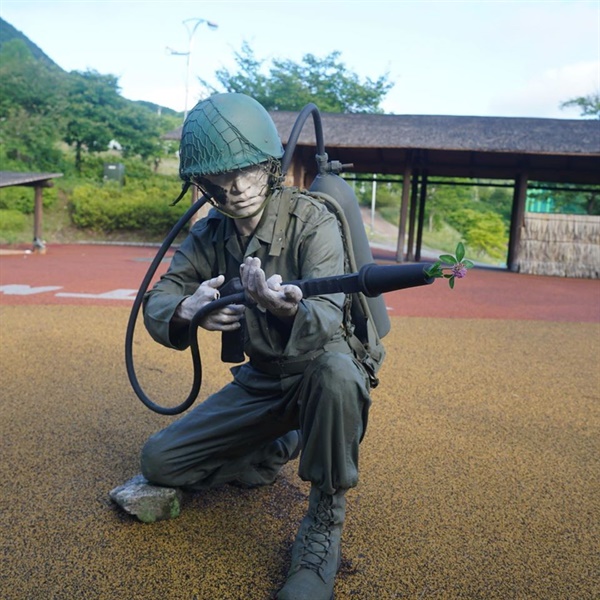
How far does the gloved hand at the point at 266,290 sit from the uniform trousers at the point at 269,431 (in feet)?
1.22

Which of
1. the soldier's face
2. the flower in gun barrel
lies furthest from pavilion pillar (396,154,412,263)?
the flower in gun barrel

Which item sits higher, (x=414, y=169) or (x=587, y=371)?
(x=414, y=169)

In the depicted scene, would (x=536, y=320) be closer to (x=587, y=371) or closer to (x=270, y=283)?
(x=587, y=371)

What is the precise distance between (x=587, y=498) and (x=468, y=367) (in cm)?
261

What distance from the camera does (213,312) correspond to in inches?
87.2

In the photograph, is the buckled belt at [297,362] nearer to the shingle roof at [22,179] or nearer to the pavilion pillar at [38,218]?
the shingle roof at [22,179]

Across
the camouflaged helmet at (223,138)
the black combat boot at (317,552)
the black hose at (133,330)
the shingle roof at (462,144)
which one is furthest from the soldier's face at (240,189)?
the shingle roof at (462,144)

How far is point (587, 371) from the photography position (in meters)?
5.57

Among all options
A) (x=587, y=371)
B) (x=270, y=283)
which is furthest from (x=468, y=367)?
(x=270, y=283)

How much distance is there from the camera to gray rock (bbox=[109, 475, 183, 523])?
8.39 feet

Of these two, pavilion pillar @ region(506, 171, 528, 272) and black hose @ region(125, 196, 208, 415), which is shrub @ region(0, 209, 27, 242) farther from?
black hose @ region(125, 196, 208, 415)

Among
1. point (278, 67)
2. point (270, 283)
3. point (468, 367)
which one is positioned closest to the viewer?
point (270, 283)

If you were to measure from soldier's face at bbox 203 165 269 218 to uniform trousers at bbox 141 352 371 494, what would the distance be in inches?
23.5

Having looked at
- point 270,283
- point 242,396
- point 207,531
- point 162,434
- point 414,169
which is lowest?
point 207,531
